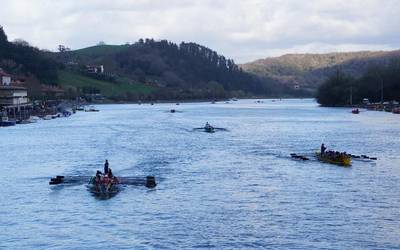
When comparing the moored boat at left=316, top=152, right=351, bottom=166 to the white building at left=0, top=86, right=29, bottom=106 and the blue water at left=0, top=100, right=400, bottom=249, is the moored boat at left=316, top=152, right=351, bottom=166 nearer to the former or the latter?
the blue water at left=0, top=100, right=400, bottom=249

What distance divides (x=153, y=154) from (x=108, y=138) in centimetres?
2691

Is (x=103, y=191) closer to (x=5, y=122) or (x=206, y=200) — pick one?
(x=206, y=200)

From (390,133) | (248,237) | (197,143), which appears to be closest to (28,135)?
(197,143)

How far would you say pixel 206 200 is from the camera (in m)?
51.8

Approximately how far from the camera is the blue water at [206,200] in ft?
134

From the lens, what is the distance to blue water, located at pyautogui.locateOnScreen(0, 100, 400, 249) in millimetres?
40719

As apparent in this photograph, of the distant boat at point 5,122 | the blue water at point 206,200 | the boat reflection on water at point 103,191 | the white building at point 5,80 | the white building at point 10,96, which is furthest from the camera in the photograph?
the white building at point 5,80

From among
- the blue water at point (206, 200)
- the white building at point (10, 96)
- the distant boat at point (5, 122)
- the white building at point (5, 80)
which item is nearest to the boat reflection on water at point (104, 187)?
the blue water at point (206, 200)

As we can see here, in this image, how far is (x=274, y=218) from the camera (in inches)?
1784

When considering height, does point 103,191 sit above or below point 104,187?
below

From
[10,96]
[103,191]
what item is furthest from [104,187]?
[10,96]

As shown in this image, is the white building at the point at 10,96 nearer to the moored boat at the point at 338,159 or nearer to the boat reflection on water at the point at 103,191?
the moored boat at the point at 338,159

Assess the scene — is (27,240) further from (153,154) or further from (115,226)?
(153,154)

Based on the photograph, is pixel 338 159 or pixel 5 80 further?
pixel 5 80
